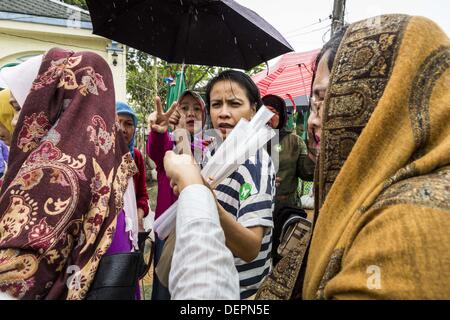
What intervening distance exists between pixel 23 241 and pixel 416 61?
3.85ft

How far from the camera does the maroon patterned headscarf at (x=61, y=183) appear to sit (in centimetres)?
96

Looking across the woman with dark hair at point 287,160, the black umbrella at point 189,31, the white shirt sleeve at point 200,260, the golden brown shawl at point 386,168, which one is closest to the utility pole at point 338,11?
the woman with dark hair at point 287,160

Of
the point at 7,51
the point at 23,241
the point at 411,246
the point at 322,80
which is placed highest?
the point at 322,80

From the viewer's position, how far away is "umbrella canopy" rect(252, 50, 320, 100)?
5.06 meters

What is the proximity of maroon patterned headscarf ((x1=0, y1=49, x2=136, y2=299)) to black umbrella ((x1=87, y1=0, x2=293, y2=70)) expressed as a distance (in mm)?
1719

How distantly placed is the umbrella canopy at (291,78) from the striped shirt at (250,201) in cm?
362

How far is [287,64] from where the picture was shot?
559cm

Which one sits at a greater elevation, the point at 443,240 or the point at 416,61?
the point at 416,61

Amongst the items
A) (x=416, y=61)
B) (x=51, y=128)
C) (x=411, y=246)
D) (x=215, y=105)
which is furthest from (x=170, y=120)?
(x=411, y=246)

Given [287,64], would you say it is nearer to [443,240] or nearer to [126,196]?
[126,196]

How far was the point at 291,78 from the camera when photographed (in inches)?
209

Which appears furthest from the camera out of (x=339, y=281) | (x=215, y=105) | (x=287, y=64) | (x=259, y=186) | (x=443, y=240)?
(x=287, y=64)

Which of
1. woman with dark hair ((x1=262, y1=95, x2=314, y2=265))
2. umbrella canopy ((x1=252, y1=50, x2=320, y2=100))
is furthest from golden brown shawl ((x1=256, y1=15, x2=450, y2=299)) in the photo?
umbrella canopy ((x1=252, y1=50, x2=320, y2=100))

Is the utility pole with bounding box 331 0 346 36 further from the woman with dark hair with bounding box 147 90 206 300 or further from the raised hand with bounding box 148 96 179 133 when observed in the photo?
the raised hand with bounding box 148 96 179 133
